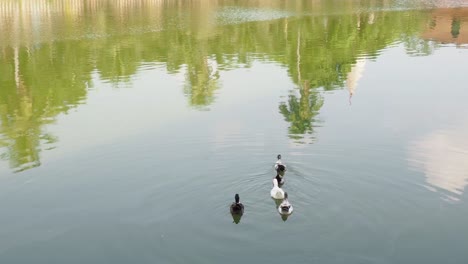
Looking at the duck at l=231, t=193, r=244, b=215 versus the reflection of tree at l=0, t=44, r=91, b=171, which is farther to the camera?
the reflection of tree at l=0, t=44, r=91, b=171

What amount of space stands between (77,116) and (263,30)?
44.8 meters

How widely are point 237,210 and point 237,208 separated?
104 mm

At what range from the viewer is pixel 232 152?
1066 inches

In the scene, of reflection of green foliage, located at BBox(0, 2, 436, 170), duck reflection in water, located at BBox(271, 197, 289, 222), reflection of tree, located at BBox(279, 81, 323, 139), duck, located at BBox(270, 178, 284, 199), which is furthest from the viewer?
reflection of green foliage, located at BBox(0, 2, 436, 170)

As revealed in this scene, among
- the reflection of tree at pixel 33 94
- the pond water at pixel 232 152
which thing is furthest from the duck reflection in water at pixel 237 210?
the reflection of tree at pixel 33 94

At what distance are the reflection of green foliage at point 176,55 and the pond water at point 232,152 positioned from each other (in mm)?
313

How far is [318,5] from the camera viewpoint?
353ft

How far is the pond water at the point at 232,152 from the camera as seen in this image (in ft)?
61.6

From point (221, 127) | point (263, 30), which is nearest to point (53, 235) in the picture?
point (221, 127)

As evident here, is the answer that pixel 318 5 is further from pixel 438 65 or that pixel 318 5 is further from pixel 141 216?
pixel 141 216

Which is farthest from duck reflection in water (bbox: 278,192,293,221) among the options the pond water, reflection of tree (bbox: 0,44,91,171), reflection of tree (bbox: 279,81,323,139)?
reflection of tree (bbox: 0,44,91,171)

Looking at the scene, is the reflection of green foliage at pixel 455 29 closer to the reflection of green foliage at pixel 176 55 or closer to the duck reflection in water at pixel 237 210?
the reflection of green foliage at pixel 176 55

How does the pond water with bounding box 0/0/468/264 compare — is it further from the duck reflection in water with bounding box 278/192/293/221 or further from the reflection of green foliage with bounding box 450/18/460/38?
the reflection of green foliage with bounding box 450/18/460/38

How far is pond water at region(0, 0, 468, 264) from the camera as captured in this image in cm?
1878
